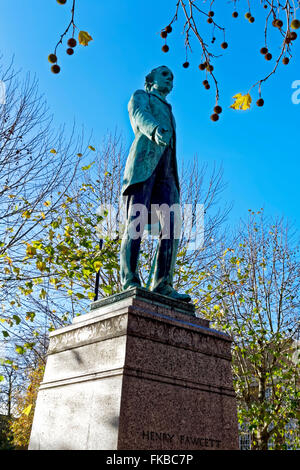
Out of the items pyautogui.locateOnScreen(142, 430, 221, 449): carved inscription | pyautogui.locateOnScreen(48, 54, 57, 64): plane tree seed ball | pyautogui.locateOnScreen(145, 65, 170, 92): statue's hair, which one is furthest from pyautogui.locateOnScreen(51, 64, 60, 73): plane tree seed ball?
pyautogui.locateOnScreen(145, 65, 170, 92): statue's hair

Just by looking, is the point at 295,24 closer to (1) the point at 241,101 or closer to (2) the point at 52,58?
(1) the point at 241,101

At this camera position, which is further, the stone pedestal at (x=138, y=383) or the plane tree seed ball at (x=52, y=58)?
the stone pedestal at (x=138, y=383)

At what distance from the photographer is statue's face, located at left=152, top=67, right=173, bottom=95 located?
531 cm

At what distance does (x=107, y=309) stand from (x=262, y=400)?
393 inches

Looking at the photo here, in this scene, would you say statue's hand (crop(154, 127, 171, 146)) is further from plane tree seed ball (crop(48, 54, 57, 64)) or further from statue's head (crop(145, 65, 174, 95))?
plane tree seed ball (crop(48, 54, 57, 64))

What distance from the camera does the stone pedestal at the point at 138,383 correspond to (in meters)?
3.33

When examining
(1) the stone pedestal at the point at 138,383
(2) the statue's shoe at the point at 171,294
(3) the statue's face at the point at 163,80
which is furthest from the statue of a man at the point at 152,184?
(1) the stone pedestal at the point at 138,383

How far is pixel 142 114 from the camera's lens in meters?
4.73

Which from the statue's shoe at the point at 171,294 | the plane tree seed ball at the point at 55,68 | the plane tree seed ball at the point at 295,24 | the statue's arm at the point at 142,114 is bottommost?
the statue's shoe at the point at 171,294

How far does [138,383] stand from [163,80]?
3.73 m

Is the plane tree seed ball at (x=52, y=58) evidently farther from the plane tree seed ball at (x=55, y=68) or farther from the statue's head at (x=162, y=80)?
the statue's head at (x=162, y=80)

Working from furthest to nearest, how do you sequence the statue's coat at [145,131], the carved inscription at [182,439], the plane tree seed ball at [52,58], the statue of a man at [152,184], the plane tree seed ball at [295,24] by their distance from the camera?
the statue's coat at [145,131], the statue of a man at [152,184], the carved inscription at [182,439], the plane tree seed ball at [52,58], the plane tree seed ball at [295,24]

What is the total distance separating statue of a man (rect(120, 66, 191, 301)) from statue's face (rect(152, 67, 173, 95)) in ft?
0.33
